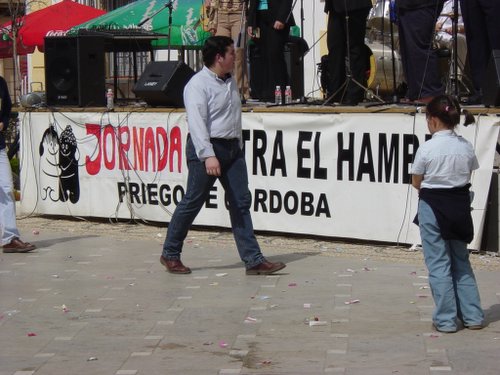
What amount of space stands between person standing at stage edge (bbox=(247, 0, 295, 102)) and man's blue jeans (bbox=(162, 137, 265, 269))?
3.92 m

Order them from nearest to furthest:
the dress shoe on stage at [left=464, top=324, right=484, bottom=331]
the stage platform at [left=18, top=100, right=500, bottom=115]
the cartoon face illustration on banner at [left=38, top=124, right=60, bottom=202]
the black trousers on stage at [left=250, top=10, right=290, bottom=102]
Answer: the dress shoe on stage at [left=464, top=324, right=484, bottom=331] < the stage platform at [left=18, top=100, right=500, bottom=115] < the cartoon face illustration on banner at [left=38, top=124, right=60, bottom=202] < the black trousers on stage at [left=250, top=10, right=290, bottom=102]

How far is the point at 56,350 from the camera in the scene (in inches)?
258

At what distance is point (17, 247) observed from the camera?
9.81 m

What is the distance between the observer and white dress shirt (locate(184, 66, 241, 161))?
26.8 ft

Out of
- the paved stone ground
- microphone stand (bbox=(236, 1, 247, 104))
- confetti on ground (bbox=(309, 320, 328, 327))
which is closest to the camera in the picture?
the paved stone ground

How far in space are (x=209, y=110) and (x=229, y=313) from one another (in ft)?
5.43

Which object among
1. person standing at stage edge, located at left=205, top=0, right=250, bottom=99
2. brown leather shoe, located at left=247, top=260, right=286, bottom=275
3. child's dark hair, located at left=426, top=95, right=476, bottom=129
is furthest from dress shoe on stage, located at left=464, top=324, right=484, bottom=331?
person standing at stage edge, located at left=205, top=0, right=250, bottom=99

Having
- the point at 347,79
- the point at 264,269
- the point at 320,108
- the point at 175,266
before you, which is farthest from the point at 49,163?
the point at 264,269

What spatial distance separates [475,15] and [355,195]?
2195 mm

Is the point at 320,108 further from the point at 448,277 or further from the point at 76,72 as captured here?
the point at 448,277

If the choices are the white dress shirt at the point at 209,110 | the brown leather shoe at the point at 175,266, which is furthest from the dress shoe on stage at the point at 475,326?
the brown leather shoe at the point at 175,266

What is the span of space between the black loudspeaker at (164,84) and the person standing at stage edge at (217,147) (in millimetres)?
2730

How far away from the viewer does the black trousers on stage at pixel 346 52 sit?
11.1 meters

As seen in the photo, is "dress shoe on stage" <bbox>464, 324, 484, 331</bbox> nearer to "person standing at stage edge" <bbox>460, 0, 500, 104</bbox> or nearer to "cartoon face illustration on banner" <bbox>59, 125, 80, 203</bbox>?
"person standing at stage edge" <bbox>460, 0, 500, 104</bbox>
